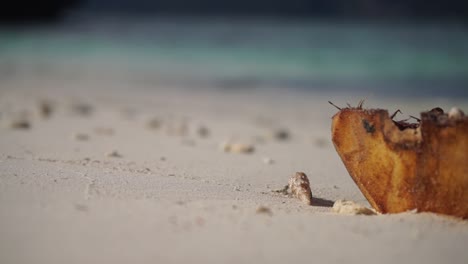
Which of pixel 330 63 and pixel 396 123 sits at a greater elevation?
pixel 330 63

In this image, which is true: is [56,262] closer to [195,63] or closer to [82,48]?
[195,63]

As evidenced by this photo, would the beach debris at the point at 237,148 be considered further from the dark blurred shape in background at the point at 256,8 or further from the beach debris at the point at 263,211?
the dark blurred shape in background at the point at 256,8

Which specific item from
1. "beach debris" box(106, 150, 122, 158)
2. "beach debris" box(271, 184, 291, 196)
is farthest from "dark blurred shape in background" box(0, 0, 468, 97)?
"beach debris" box(271, 184, 291, 196)

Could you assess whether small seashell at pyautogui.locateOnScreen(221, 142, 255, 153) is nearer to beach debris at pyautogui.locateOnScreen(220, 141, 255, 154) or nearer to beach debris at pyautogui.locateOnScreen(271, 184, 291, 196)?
beach debris at pyautogui.locateOnScreen(220, 141, 255, 154)

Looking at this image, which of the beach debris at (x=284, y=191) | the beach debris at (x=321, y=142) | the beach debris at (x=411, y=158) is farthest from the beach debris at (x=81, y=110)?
the beach debris at (x=411, y=158)

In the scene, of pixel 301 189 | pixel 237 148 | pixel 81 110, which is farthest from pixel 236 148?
pixel 81 110

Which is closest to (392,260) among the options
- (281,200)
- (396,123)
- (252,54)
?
(396,123)
